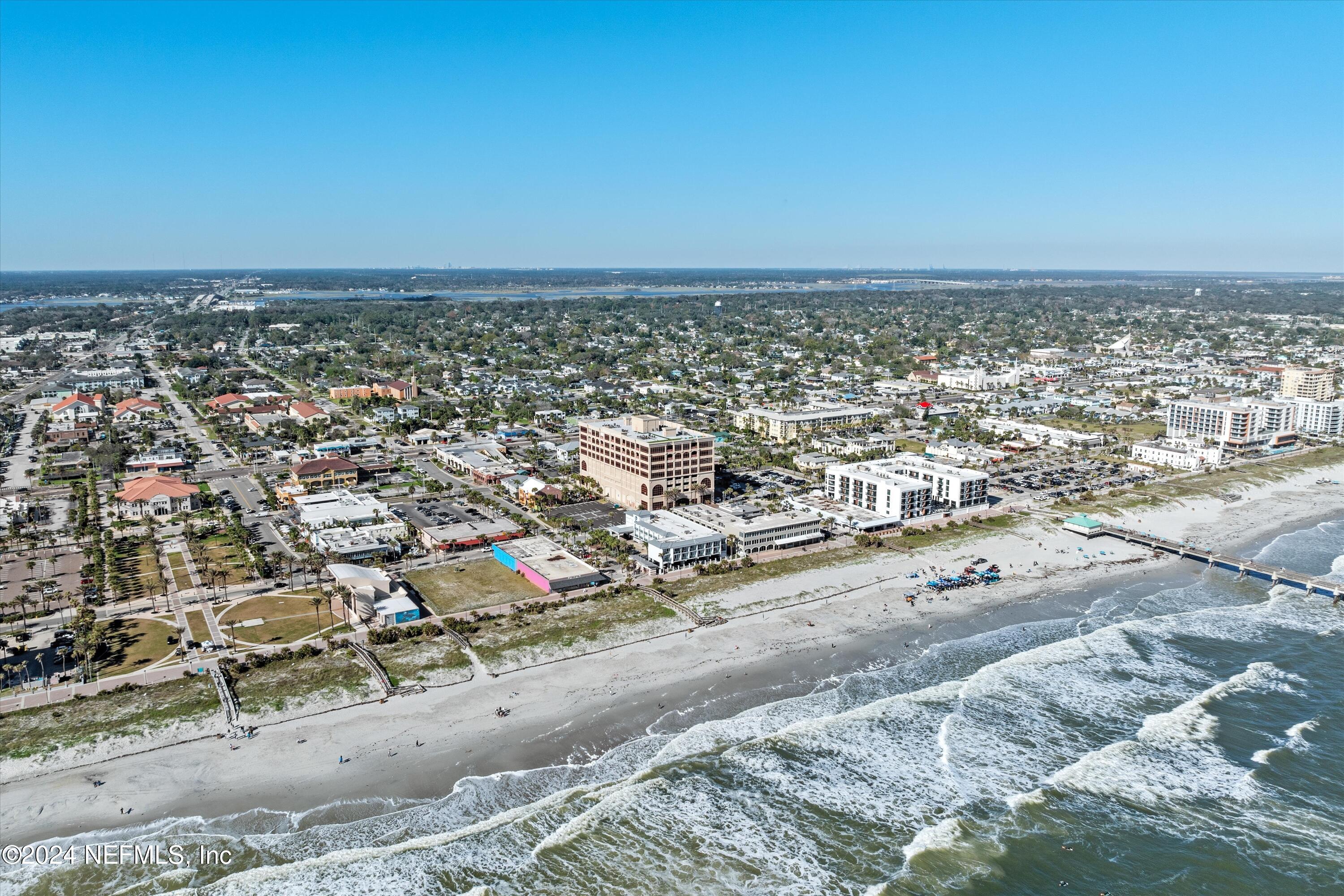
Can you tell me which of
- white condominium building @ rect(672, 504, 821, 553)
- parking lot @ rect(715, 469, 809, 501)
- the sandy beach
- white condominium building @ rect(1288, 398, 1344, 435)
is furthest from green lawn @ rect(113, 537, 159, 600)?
white condominium building @ rect(1288, 398, 1344, 435)

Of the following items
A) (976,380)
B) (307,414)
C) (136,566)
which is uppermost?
(976,380)

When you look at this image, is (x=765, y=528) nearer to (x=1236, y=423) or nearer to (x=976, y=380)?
A: (x=1236, y=423)

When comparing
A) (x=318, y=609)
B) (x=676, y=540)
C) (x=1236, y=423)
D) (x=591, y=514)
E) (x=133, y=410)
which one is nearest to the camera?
(x=318, y=609)

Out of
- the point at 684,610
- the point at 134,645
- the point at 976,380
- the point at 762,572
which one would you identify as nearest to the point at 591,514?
the point at 762,572

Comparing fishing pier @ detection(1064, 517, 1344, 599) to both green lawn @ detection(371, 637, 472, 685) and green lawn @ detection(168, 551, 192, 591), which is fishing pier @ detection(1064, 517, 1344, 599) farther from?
green lawn @ detection(168, 551, 192, 591)

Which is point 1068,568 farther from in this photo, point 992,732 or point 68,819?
point 68,819

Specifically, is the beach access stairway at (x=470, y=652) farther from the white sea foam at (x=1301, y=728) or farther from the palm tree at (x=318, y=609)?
the white sea foam at (x=1301, y=728)
